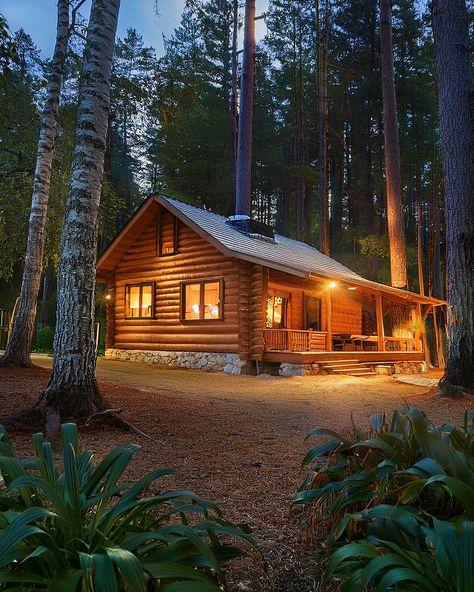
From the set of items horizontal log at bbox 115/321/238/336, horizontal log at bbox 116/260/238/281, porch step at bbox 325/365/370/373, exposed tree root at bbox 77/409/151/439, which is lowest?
porch step at bbox 325/365/370/373

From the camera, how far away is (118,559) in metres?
1.23

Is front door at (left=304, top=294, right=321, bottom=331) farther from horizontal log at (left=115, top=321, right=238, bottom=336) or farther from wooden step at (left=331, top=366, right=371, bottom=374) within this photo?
horizontal log at (left=115, top=321, right=238, bottom=336)

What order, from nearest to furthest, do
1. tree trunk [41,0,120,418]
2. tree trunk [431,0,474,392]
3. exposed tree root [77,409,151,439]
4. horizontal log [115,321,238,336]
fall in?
exposed tree root [77,409,151,439] → tree trunk [41,0,120,418] → tree trunk [431,0,474,392] → horizontal log [115,321,238,336]

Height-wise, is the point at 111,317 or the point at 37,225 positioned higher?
the point at 37,225

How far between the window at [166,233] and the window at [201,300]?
5.13ft

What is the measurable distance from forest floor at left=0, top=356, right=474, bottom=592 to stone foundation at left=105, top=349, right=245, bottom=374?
323 centimetres

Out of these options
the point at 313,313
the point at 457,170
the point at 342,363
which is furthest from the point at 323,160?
the point at 457,170

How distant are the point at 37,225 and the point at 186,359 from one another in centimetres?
727

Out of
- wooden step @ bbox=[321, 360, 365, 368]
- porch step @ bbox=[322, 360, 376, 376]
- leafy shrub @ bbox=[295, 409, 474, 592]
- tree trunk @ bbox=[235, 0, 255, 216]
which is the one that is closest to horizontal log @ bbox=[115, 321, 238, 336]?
wooden step @ bbox=[321, 360, 365, 368]

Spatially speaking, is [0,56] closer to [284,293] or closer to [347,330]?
[284,293]

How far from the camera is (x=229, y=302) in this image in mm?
14523

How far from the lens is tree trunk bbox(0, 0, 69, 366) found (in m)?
9.84

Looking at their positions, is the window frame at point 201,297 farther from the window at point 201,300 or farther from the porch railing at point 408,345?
the porch railing at point 408,345

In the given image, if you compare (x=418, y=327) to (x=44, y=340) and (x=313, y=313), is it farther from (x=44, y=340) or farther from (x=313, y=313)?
(x=44, y=340)
